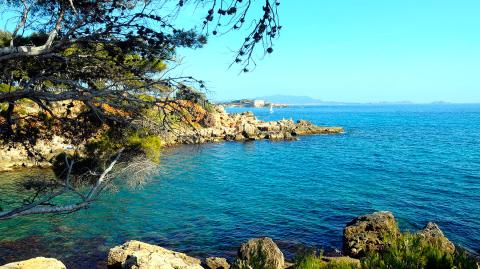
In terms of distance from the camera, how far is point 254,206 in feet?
91.7

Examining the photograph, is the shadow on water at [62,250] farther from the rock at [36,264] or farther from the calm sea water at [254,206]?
the rock at [36,264]

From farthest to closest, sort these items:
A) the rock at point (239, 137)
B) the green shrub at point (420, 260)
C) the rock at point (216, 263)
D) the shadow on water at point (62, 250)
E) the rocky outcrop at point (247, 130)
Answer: the rocky outcrop at point (247, 130) < the rock at point (239, 137) < the shadow on water at point (62, 250) < the rock at point (216, 263) < the green shrub at point (420, 260)

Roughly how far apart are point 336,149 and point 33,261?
169 ft

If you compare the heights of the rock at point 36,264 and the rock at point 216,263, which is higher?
the rock at point 36,264

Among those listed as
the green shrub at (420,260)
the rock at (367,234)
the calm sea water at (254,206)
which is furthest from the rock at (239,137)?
the green shrub at (420,260)

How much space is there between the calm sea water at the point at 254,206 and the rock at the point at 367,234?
5.15ft

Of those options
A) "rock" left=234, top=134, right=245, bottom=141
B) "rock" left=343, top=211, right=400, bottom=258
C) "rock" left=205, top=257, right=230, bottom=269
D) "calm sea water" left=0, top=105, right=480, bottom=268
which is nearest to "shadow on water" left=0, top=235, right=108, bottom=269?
"calm sea water" left=0, top=105, right=480, bottom=268

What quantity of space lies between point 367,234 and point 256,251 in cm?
1018

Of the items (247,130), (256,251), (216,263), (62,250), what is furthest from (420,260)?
(247,130)

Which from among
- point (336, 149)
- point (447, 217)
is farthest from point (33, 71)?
point (336, 149)

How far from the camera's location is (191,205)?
2806cm

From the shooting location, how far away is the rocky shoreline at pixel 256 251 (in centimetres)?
1289

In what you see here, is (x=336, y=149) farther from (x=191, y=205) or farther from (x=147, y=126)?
(x=147, y=126)

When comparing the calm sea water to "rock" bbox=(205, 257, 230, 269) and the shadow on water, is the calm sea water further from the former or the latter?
"rock" bbox=(205, 257, 230, 269)
